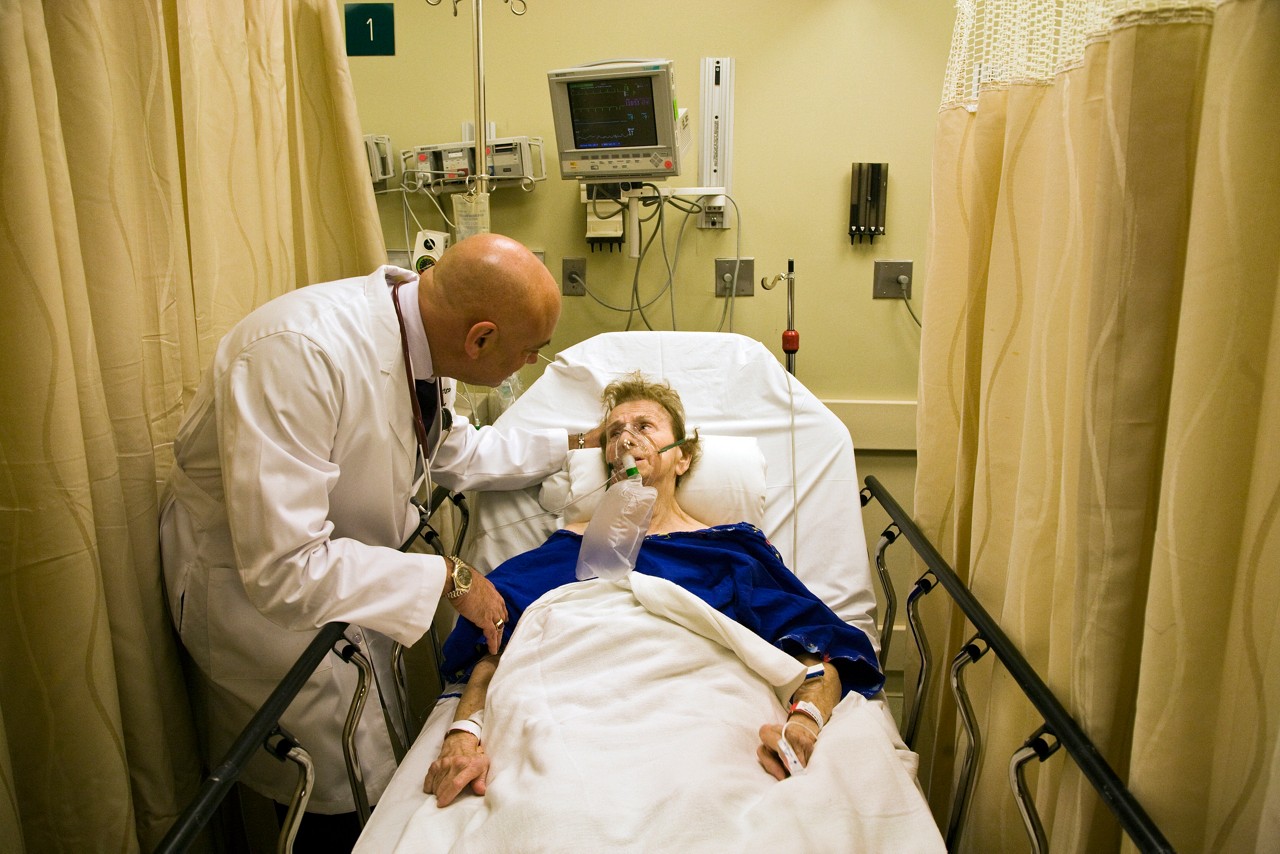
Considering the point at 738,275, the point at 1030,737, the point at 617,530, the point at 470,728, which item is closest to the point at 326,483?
the point at 470,728

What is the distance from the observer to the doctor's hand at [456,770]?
49.1 inches

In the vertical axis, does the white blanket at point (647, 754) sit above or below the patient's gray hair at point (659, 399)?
below

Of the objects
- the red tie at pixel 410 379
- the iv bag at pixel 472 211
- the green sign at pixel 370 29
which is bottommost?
the red tie at pixel 410 379

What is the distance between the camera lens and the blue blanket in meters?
1.54

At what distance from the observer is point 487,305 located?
4.77ft

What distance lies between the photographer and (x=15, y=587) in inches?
46.9

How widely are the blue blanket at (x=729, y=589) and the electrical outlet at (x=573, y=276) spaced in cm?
114

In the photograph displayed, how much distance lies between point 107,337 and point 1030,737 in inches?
60.9

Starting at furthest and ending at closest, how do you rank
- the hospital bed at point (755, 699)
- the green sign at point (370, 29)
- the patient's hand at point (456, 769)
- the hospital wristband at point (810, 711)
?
the green sign at point (370, 29)
the hospital wristband at point (810, 711)
the patient's hand at point (456, 769)
the hospital bed at point (755, 699)

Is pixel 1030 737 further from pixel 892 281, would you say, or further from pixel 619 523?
pixel 892 281

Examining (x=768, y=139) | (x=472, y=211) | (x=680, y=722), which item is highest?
(x=768, y=139)

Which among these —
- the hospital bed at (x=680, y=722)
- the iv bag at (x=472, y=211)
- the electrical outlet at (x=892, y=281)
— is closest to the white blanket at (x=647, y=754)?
the hospital bed at (x=680, y=722)

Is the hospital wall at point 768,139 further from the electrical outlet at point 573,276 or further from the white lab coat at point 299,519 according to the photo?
the white lab coat at point 299,519

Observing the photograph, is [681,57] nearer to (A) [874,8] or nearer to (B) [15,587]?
(A) [874,8]
